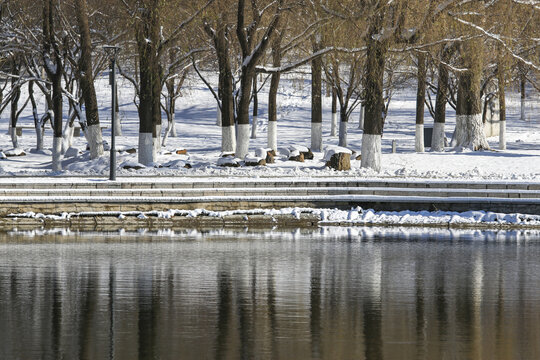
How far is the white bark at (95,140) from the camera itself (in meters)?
35.7

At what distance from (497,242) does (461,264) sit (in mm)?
4231

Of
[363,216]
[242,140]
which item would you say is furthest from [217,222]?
[242,140]

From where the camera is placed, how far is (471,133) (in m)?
39.1

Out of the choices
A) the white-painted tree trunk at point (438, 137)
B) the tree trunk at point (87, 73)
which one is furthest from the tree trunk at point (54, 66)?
the white-painted tree trunk at point (438, 137)

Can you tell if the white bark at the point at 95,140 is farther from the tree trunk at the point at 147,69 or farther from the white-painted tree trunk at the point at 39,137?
the white-painted tree trunk at the point at 39,137

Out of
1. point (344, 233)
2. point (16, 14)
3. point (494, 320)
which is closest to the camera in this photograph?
point (494, 320)

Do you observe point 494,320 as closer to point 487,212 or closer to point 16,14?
point 487,212

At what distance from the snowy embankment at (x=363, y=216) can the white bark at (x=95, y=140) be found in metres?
12.2

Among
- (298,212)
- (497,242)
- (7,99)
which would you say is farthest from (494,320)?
(7,99)

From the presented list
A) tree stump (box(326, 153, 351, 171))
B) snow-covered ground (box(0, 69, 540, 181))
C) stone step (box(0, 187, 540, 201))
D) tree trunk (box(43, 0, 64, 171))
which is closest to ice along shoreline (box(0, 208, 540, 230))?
stone step (box(0, 187, 540, 201))

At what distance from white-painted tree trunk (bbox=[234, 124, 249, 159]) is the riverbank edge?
10128 millimetres

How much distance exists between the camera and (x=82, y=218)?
2391cm

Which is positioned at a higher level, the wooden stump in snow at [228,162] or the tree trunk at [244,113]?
the tree trunk at [244,113]

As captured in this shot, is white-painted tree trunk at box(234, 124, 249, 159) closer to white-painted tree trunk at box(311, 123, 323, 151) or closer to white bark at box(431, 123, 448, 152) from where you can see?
white-painted tree trunk at box(311, 123, 323, 151)
